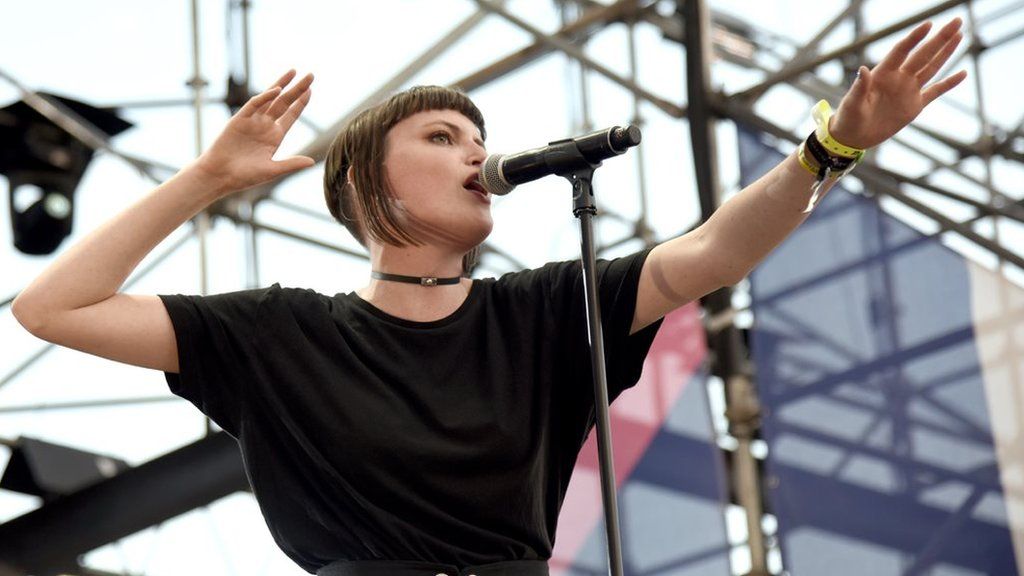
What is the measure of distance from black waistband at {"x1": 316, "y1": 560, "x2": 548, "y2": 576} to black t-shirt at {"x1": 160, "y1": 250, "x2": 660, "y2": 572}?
0.5 inches

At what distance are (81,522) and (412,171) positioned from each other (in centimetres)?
516

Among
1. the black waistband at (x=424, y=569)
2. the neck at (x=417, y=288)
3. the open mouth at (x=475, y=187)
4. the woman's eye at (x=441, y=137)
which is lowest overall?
the black waistband at (x=424, y=569)

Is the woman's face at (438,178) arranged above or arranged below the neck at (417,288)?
above

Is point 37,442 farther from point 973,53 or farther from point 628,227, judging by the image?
point 973,53

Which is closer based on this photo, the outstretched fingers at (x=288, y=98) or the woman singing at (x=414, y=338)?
the woman singing at (x=414, y=338)

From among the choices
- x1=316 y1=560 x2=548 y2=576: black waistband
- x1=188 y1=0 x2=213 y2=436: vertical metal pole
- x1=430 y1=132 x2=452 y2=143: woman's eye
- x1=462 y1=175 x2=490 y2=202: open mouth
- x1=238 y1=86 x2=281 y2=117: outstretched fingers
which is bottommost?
x1=316 y1=560 x2=548 y2=576: black waistband

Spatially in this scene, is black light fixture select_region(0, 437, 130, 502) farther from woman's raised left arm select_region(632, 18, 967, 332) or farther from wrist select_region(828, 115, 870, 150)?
wrist select_region(828, 115, 870, 150)

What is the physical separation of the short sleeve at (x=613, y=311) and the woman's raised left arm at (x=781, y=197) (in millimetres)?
16

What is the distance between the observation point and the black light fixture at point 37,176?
6.48 metres

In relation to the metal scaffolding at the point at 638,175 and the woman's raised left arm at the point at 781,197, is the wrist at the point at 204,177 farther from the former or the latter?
the metal scaffolding at the point at 638,175

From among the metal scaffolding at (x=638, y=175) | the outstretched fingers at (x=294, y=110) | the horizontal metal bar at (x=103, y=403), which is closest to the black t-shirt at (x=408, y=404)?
the outstretched fingers at (x=294, y=110)

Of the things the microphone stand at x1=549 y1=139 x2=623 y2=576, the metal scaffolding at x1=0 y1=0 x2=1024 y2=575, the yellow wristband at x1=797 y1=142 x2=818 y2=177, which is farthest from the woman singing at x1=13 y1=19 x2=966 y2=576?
the metal scaffolding at x1=0 y1=0 x2=1024 y2=575

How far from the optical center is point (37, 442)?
290 inches

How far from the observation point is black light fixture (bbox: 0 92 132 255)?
648 cm
